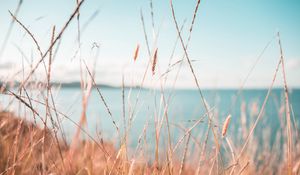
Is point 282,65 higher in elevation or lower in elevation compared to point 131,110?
higher

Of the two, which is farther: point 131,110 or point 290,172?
point 131,110

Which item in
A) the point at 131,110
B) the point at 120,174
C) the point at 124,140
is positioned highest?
the point at 131,110

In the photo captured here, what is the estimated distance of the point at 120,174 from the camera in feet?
3.57

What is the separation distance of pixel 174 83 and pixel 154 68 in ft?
0.64

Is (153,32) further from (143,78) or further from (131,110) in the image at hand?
(131,110)

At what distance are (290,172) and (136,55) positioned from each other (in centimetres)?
66

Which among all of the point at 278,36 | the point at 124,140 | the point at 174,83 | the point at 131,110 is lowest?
the point at 124,140

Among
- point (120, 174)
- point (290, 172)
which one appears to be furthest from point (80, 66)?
point (290, 172)

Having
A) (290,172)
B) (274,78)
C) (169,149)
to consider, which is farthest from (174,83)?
(290,172)

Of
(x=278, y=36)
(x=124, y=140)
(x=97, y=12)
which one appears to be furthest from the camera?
(x=124, y=140)

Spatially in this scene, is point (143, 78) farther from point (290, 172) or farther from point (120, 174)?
point (290, 172)

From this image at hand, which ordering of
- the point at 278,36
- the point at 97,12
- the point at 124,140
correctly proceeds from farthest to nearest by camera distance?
the point at 124,140, the point at 278,36, the point at 97,12

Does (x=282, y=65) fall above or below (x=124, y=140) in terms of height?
above

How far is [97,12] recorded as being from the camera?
69cm
